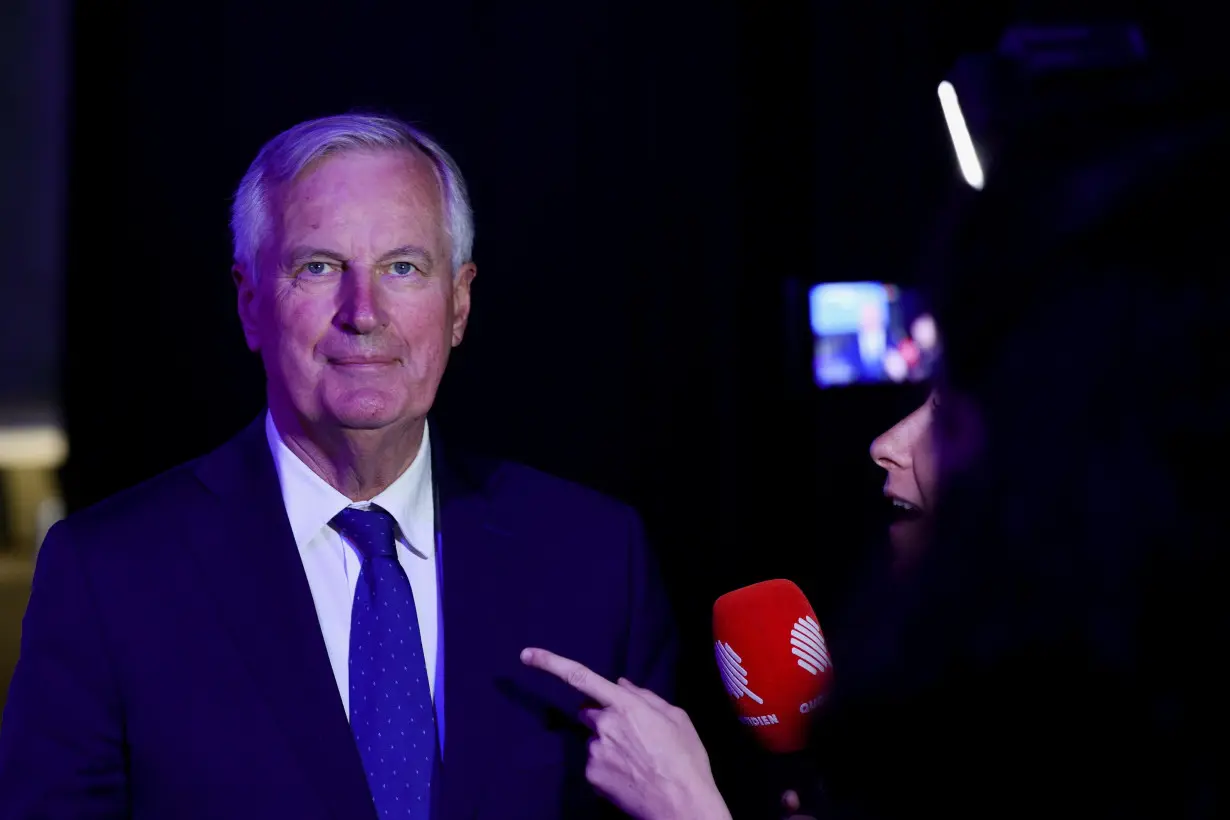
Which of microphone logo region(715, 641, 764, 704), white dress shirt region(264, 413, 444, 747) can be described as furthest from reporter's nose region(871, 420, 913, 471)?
white dress shirt region(264, 413, 444, 747)

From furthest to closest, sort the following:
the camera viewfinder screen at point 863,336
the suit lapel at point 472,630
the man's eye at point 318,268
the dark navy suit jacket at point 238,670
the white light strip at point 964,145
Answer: the camera viewfinder screen at point 863,336, the white light strip at point 964,145, the man's eye at point 318,268, the suit lapel at point 472,630, the dark navy suit jacket at point 238,670

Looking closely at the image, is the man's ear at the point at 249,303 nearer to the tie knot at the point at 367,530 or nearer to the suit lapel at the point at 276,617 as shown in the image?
the suit lapel at the point at 276,617

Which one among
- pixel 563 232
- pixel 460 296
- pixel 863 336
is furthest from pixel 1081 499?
pixel 863 336

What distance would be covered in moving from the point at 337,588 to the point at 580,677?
40 centimetres

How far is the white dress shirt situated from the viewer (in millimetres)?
1604

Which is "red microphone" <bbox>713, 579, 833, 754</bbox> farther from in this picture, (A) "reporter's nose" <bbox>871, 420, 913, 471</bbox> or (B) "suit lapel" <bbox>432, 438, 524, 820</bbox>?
(B) "suit lapel" <bbox>432, 438, 524, 820</bbox>

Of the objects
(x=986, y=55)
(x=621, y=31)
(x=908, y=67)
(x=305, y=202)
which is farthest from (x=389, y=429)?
(x=908, y=67)

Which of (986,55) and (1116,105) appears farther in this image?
(986,55)

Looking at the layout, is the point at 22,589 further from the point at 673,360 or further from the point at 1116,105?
the point at 1116,105

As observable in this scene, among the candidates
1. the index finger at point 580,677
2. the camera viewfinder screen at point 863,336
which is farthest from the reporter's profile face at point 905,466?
the camera viewfinder screen at point 863,336

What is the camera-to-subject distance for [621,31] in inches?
102

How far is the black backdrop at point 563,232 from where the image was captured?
2.27 metres

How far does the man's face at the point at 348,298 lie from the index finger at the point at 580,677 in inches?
16.7

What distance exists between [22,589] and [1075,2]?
12.1ft
